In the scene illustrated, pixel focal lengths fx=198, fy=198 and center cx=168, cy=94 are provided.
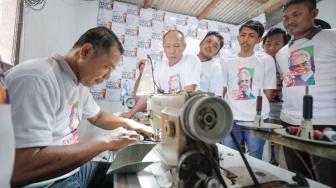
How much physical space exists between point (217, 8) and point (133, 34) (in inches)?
79.6

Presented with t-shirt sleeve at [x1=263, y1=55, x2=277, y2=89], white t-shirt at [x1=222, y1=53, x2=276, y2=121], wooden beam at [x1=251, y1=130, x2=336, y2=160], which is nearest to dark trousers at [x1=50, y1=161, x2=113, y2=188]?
wooden beam at [x1=251, y1=130, x2=336, y2=160]

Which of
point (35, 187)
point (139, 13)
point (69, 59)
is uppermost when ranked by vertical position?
point (139, 13)

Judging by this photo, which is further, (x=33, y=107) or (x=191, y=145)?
(x=33, y=107)

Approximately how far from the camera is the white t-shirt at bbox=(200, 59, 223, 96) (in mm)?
2594

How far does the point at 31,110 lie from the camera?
91 centimetres

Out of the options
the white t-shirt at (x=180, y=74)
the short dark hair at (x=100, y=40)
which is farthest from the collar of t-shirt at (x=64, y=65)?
the white t-shirt at (x=180, y=74)

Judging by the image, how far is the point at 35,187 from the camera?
1044mm

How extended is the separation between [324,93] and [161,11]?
3.71 metres

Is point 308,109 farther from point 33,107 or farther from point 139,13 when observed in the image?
point 139,13

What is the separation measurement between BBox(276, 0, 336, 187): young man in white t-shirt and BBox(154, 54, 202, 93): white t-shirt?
96cm

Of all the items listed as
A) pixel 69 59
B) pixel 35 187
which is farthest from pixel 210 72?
pixel 35 187

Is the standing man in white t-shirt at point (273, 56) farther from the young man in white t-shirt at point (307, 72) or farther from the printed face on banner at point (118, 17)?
the printed face on banner at point (118, 17)

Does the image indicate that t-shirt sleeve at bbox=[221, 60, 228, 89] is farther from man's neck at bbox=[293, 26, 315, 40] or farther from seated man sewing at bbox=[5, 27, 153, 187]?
seated man sewing at bbox=[5, 27, 153, 187]

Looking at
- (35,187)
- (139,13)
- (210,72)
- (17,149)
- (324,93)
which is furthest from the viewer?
(139,13)
